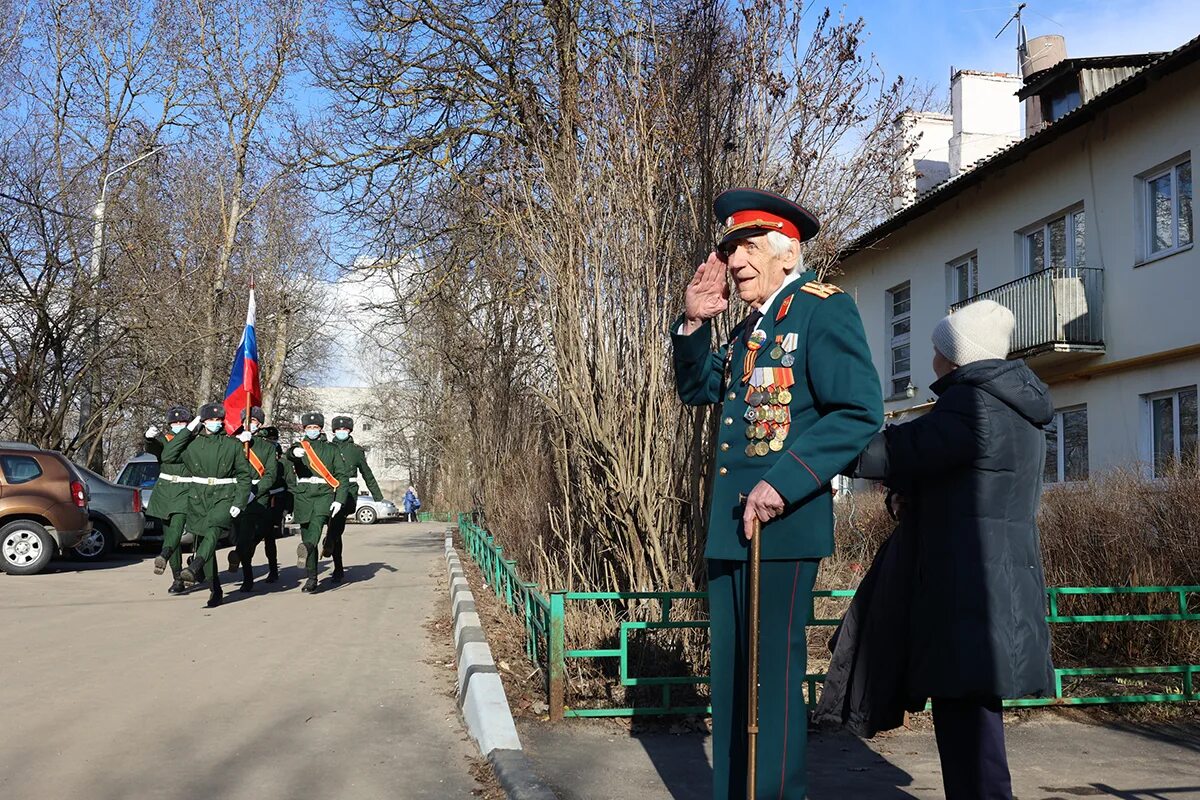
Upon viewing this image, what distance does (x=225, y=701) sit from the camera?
6.55 m

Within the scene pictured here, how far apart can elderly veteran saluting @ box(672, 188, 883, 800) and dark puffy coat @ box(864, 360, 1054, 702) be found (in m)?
0.55

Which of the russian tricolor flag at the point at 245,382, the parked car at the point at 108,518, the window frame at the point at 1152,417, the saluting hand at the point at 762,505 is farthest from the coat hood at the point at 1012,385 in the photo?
the parked car at the point at 108,518

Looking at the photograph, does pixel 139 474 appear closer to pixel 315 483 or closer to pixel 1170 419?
pixel 315 483

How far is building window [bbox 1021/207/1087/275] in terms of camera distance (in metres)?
17.9

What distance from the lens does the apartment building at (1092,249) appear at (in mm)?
15312

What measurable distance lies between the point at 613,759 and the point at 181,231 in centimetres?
2957

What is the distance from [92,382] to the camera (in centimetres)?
2575

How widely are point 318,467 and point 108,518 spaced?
654 cm

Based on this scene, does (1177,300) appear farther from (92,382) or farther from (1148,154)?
(92,382)

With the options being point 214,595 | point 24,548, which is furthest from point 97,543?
point 214,595

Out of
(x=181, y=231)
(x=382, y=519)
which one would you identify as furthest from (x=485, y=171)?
(x=382, y=519)

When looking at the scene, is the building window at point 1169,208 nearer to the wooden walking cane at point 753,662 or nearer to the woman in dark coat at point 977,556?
the woman in dark coat at point 977,556

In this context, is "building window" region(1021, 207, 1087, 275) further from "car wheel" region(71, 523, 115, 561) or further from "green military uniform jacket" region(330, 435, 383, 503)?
"car wheel" region(71, 523, 115, 561)

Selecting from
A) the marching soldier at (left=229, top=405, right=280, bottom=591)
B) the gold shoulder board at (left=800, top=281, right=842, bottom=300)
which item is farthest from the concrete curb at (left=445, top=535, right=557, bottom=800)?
the marching soldier at (left=229, top=405, right=280, bottom=591)
